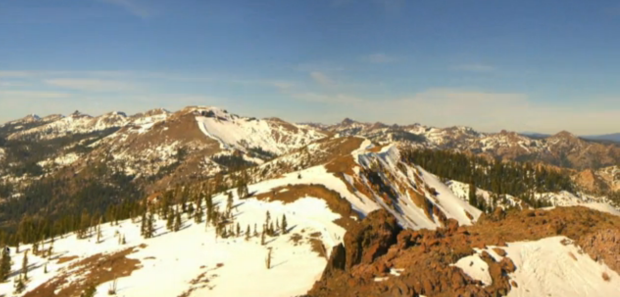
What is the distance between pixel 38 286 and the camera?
64.2 meters

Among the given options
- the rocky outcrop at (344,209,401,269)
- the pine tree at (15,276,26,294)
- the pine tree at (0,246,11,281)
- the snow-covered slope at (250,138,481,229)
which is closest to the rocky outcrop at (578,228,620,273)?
the rocky outcrop at (344,209,401,269)

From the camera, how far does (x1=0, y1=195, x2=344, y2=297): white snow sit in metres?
51.3

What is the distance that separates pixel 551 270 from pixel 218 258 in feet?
173

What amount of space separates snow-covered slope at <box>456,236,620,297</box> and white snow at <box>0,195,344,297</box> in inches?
884

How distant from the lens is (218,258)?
65.3 m

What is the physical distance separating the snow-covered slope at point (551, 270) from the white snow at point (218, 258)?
22.4 metres

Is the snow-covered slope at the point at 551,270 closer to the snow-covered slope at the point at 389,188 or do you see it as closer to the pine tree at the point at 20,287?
the snow-covered slope at the point at 389,188

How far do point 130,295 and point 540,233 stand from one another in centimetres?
5714

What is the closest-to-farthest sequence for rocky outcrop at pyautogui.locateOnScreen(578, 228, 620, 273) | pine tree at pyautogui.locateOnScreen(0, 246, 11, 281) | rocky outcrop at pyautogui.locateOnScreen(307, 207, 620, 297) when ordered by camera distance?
rocky outcrop at pyautogui.locateOnScreen(307, 207, 620, 297)
rocky outcrop at pyautogui.locateOnScreen(578, 228, 620, 273)
pine tree at pyautogui.locateOnScreen(0, 246, 11, 281)

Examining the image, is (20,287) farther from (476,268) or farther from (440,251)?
(476,268)

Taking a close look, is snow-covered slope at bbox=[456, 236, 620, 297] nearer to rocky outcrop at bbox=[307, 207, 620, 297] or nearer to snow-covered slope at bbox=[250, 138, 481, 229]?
rocky outcrop at bbox=[307, 207, 620, 297]

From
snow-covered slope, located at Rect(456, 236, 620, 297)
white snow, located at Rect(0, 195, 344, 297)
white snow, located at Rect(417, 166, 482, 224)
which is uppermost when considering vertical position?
snow-covered slope, located at Rect(456, 236, 620, 297)

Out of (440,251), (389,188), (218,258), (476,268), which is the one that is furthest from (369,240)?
(389,188)

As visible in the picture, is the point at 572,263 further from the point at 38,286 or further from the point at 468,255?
the point at 38,286
